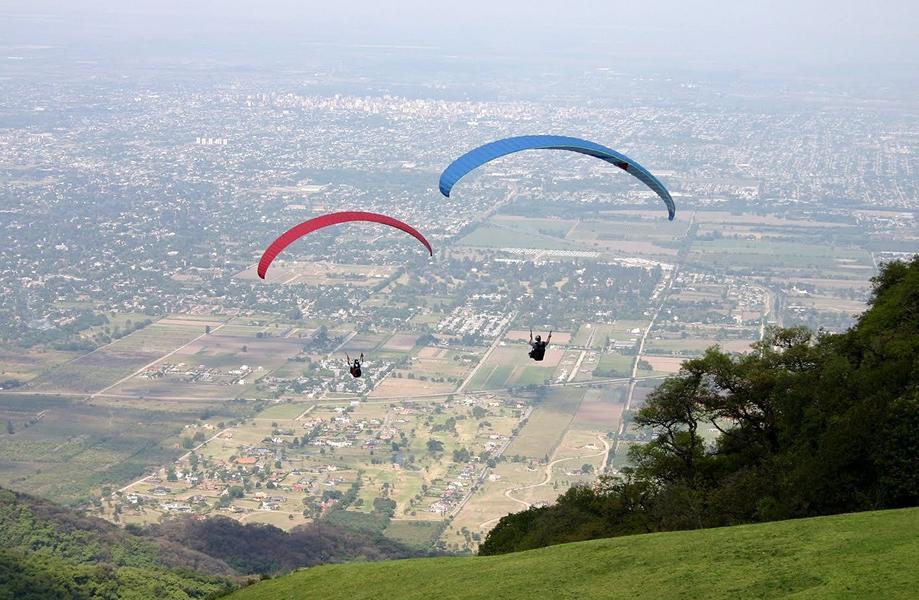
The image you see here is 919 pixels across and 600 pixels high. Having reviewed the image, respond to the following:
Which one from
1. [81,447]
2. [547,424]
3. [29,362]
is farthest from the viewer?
[29,362]

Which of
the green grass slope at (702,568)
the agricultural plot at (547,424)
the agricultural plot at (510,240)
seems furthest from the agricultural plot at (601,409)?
the green grass slope at (702,568)

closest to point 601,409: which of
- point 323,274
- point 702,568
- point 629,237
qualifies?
point 323,274

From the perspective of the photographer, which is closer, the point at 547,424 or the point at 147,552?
the point at 147,552

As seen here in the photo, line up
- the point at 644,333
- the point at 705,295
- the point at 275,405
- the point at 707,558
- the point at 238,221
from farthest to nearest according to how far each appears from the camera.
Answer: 1. the point at 238,221
2. the point at 705,295
3. the point at 644,333
4. the point at 275,405
5. the point at 707,558

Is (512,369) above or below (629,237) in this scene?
below

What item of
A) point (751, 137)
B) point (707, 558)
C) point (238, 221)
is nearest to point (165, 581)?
point (707, 558)

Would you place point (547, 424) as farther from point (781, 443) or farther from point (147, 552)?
point (781, 443)

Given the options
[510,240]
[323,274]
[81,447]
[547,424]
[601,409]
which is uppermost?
[510,240]

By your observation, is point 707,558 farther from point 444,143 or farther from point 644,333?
point 444,143
